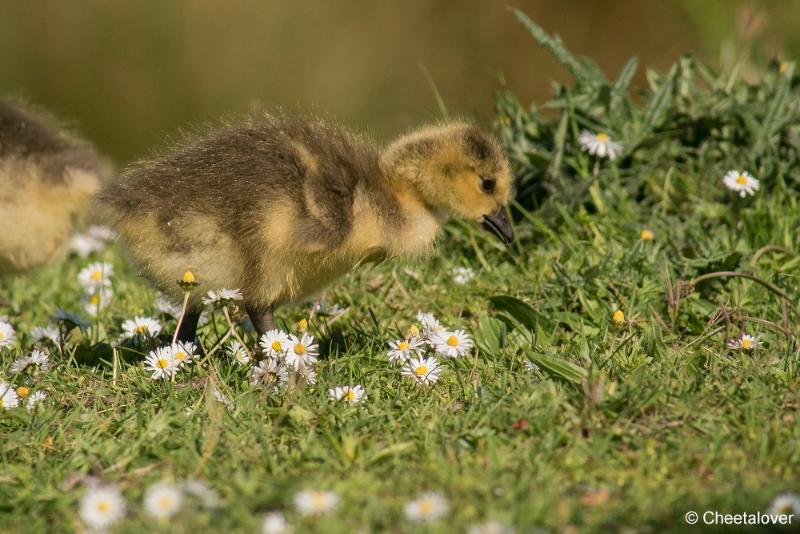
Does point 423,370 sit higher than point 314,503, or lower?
higher

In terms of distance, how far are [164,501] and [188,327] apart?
1531 millimetres

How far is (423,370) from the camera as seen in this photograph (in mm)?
3406

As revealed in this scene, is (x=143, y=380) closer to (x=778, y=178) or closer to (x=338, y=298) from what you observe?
(x=338, y=298)

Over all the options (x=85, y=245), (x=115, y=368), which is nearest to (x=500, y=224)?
(x=115, y=368)

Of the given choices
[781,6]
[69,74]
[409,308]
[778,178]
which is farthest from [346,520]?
[69,74]

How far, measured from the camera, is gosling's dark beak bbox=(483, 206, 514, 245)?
4102 mm

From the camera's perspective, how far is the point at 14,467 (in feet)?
9.39

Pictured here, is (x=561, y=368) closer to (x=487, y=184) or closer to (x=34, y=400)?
(x=487, y=184)

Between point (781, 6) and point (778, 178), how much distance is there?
8.33ft

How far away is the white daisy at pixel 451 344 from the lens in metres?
3.55

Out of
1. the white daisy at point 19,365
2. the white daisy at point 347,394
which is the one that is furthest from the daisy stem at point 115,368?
the white daisy at point 347,394

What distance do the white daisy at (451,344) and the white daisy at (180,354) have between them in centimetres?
79

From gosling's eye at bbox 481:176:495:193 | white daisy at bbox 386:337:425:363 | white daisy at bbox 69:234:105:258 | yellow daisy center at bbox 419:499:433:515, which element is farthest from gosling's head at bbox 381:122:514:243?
white daisy at bbox 69:234:105:258

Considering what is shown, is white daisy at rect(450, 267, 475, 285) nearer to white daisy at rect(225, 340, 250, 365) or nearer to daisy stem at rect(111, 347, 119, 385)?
white daisy at rect(225, 340, 250, 365)
